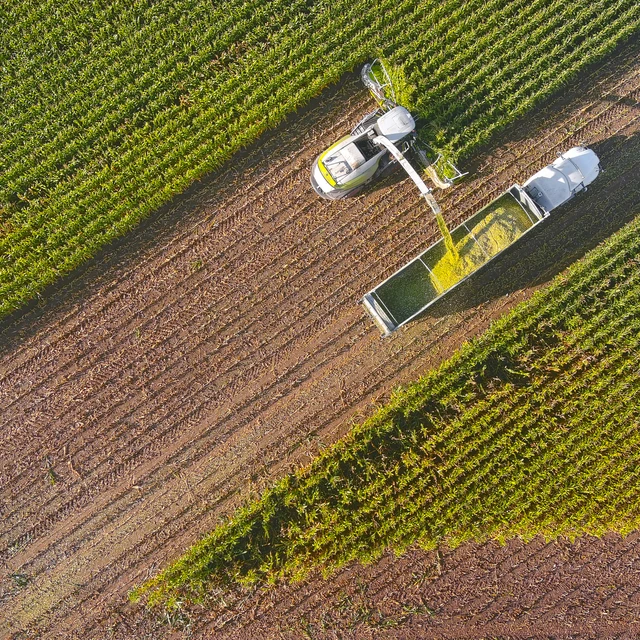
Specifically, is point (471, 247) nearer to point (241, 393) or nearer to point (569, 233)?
point (569, 233)

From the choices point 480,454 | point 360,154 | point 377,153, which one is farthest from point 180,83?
point 480,454

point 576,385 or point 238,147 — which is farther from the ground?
point 238,147

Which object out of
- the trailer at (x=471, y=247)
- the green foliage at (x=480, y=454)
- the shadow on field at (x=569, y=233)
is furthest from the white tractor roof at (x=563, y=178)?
the green foliage at (x=480, y=454)

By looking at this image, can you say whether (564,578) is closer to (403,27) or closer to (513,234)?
(513,234)

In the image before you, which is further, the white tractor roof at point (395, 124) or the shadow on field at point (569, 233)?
the shadow on field at point (569, 233)

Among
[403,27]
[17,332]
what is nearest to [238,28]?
[403,27]

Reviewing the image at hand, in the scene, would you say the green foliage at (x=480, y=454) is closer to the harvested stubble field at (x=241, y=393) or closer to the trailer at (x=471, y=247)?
the harvested stubble field at (x=241, y=393)
